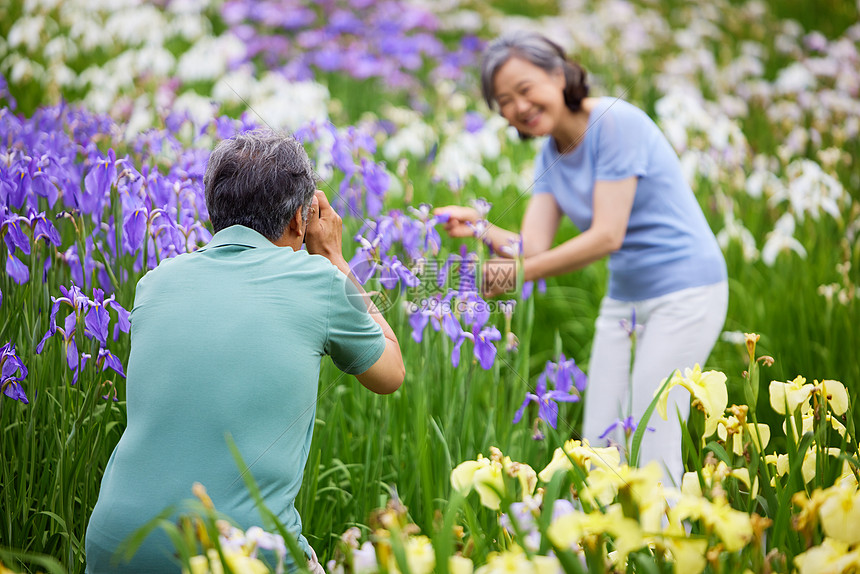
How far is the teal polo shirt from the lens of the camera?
1342 mm

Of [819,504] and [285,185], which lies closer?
[819,504]

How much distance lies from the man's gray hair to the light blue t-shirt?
133 centimetres

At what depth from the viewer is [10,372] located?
5.81 ft

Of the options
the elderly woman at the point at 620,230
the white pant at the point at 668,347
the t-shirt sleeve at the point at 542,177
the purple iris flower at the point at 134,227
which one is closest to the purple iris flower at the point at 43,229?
the purple iris flower at the point at 134,227

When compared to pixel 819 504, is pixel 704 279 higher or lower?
higher

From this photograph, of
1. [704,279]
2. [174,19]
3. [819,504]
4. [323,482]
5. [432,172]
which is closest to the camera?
[819,504]

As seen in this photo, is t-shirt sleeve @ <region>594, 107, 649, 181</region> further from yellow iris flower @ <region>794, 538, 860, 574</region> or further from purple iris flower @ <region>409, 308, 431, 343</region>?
yellow iris flower @ <region>794, 538, 860, 574</region>

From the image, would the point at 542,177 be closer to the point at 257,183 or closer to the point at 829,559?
the point at 257,183

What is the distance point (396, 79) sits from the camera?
23.5 ft

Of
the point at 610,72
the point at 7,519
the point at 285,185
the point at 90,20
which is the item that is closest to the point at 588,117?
the point at 285,185

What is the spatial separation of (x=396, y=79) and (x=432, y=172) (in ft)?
9.78

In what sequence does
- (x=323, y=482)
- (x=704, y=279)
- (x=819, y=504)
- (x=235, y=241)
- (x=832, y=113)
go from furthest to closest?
(x=832, y=113), (x=704, y=279), (x=323, y=482), (x=235, y=241), (x=819, y=504)

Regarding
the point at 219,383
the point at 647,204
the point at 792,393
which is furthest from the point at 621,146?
the point at 219,383

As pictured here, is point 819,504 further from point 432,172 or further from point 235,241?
point 432,172
